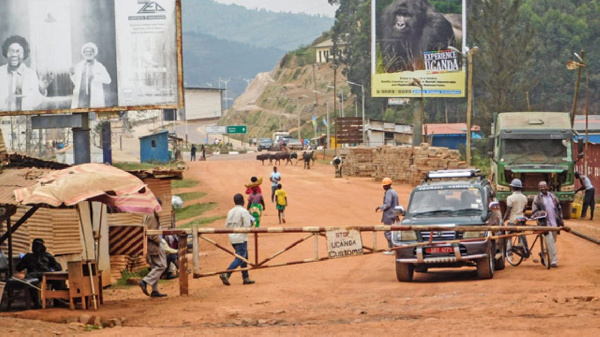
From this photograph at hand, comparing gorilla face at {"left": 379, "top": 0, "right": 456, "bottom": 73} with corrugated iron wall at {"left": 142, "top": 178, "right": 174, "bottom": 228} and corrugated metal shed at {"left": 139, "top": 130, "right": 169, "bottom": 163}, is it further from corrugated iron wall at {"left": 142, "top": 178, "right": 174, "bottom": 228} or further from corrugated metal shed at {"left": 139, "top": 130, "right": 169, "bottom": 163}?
corrugated iron wall at {"left": 142, "top": 178, "right": 174, "bottom": 228}

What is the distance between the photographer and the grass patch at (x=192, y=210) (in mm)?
39438

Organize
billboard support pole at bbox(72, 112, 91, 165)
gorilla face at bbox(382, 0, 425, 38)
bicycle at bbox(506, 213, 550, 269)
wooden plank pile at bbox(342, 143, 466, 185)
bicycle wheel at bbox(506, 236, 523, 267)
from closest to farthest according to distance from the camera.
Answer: bicycle at bbox(506, 213, 550, 269) → bicycle wheel at bbox(506, 236, 523, 267) → billboard support pole at bbox(72, 112, 91, 165) → wooden plank pile at bbox(342, 143, 466, 185) → gorilla face at bbox(382, 0, 425, 38)

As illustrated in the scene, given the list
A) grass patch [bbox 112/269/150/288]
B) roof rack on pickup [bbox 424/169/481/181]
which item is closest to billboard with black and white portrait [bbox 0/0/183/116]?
grass patch [bbox 112/269/150/288]

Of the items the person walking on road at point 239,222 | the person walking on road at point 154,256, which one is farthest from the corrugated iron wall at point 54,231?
the person walking on road at point 239,222

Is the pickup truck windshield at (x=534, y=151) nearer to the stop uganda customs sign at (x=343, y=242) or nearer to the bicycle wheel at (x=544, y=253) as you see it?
the bicycle wheel at (x=544, y=253)

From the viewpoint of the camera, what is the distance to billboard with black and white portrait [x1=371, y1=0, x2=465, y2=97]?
62062 millimetres

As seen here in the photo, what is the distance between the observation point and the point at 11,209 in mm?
15242

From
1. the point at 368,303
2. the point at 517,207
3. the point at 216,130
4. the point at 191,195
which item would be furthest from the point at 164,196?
the point at 216,130

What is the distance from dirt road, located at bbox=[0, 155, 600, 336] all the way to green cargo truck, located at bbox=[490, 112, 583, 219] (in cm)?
743

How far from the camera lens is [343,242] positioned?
16.4 m

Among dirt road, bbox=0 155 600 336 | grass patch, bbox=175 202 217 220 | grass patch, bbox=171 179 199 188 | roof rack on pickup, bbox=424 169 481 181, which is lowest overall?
grass patch, bbox=171 179 199 188

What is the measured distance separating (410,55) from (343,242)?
47.1 meters

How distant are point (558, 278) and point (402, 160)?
33.4 meters

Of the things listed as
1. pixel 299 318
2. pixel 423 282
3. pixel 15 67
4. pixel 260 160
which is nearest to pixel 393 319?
pixel 299 318
